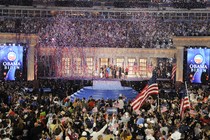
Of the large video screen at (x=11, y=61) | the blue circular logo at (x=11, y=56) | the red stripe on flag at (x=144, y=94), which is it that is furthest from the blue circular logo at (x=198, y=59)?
the red stripe on flag at (x=144, y=94)

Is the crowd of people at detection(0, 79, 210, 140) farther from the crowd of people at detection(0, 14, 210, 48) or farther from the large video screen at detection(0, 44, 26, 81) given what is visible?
the crowd of people at detection(0, 14, 210, 48)

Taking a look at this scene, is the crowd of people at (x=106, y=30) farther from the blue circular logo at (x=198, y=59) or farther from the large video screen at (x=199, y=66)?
the blue circular logo at (x=198, y=59)

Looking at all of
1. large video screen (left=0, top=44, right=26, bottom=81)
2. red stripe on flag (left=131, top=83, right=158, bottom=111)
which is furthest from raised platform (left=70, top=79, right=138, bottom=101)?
red stripe on flag (left=131, top=83, right=158, bottom=111)

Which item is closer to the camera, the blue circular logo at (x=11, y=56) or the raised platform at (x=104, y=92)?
the raised platform at (x=104, y=92)

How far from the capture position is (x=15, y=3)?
46875mm

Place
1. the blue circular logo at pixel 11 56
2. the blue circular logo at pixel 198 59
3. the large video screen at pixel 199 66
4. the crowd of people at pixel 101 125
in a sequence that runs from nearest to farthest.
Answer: the crowd of people at pixel 101 125 → the blue circular logo at pixel 11 56 → the blue circular logo at pixel 198 59 → the large video screen at pixel 199 66

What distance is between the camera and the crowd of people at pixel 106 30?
43469 mm

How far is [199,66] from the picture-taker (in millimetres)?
37594

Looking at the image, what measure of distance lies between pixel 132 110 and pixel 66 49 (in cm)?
2321

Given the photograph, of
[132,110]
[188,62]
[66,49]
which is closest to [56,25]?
[66,49]

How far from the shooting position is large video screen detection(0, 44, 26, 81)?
1460 inches

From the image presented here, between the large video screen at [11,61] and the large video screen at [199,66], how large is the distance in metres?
14.4

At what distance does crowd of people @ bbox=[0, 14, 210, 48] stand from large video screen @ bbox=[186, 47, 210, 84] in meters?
4.50

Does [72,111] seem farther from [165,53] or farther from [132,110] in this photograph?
[165,53]
